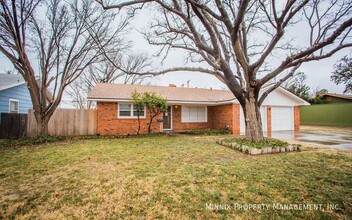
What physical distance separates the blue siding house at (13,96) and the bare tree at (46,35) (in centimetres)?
349

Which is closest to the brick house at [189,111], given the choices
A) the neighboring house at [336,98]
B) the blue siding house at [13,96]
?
the blue siding house at [13,96]

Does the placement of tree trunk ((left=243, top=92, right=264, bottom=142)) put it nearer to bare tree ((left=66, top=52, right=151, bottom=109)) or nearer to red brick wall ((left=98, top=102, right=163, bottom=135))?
red brick wall ((left=98, top=102, right=163, bottom=135))

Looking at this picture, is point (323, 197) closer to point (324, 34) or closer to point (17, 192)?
point (17, 192)

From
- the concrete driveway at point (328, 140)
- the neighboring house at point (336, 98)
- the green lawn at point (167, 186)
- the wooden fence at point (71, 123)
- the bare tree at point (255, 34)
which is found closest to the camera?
the green lawn at point (167, 186)

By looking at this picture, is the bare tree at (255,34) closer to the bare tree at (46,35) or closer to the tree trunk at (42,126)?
the bare tree at (46,35)

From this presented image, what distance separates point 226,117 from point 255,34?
248 inches

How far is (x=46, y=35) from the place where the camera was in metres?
9.21

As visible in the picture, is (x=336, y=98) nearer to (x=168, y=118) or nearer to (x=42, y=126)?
(x=168, y=118)

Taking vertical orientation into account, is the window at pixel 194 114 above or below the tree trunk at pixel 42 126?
above

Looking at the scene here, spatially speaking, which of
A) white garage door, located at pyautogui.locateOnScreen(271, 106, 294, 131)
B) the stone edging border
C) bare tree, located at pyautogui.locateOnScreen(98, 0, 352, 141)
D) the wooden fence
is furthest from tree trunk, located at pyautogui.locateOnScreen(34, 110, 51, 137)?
white garage door, located at pyautogui.locateOnScreen(271, 106, 294, 131)

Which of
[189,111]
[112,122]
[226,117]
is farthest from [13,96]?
[226,117]

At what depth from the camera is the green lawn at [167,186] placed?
8.41 feet

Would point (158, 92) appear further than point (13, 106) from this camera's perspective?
Yes

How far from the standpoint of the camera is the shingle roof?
38.6 feet
